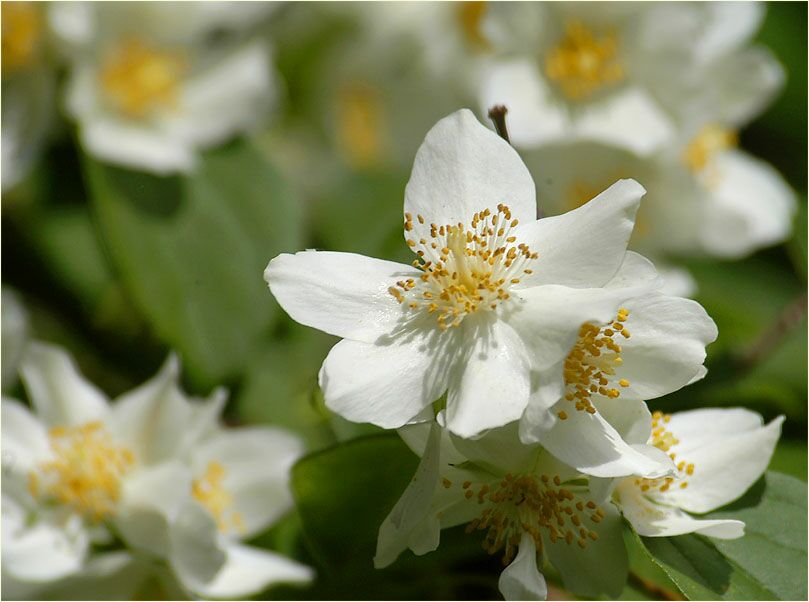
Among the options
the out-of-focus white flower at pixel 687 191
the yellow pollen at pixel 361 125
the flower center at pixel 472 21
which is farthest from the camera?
the yellow pollen at pixel 361 125

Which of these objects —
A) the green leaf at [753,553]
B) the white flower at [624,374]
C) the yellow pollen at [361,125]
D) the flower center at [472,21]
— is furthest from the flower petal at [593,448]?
the yellow pollen at [361,125]

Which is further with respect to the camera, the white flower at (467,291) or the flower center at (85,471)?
the flower center at (85,471)

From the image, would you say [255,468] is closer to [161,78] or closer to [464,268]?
[464,268]

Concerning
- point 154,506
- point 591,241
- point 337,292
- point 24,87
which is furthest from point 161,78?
point 591,241

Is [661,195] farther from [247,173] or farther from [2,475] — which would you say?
[2,475]

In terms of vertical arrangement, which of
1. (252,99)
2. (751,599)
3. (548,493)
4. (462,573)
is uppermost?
(252,99)

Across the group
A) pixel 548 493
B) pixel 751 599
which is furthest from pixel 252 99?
pixel 751 599

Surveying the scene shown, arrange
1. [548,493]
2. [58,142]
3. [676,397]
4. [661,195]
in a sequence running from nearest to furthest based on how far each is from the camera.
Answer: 1. [548,493]
2. [676,397]
3. [661,195]
4. [58,142]

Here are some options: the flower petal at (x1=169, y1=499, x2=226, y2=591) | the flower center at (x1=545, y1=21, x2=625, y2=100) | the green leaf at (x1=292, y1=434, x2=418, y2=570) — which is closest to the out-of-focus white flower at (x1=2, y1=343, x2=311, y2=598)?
the flower petal at (x1=169, y1=499, x2=226, y2=591)

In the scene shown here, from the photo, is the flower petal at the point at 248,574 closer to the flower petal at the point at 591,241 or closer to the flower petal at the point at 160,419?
the flower petal at the point at 160,419
